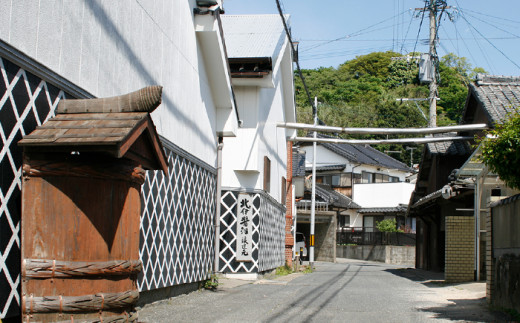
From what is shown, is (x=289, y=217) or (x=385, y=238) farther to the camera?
(x=385, y=238)

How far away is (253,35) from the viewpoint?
18.7 meters

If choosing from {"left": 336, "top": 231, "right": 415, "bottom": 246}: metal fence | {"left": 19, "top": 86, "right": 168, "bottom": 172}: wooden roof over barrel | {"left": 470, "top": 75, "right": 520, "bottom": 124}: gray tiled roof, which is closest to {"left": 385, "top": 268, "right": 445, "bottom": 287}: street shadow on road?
{"left": 470, "top": 75, "right": 520, "bottom": 124}: gray tiled roof

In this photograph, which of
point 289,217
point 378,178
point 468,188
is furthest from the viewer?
point 378,178

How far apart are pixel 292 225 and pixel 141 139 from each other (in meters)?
23.3

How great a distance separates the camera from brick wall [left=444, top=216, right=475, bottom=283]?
17.5 metres

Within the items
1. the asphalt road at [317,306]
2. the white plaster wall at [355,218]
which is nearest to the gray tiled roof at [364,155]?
the white plaster wall at [355,218]

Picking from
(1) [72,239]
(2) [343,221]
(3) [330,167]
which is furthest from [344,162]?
(1) [72,239]

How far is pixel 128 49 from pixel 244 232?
30.7 feet

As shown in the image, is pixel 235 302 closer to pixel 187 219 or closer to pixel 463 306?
pixel 187 219

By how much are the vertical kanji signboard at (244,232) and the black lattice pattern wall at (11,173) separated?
11.8 m

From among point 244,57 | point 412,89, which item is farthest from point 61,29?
point 412,89

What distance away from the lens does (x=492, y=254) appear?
11008 millimetres

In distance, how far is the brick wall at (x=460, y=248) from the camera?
1752 cm

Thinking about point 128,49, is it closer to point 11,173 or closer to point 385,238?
point 11,173
